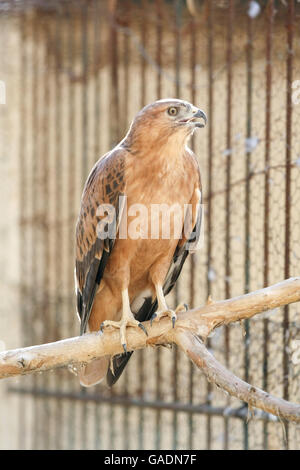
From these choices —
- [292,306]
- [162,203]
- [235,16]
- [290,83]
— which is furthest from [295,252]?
[235,16]

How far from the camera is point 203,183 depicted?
4.18 m

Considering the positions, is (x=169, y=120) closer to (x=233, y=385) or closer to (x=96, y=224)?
(x=96, y=224)

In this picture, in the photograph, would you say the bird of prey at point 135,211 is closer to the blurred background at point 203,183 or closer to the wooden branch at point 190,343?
the wooden branch at point 190,343

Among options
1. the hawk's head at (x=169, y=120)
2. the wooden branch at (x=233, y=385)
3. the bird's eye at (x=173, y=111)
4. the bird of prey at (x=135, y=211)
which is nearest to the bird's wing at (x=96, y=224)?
the bird of prey at (x=135, y=211)

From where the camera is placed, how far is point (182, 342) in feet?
7.33

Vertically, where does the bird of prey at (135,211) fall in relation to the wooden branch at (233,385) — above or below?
above

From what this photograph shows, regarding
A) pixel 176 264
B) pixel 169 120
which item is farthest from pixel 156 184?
pixel 176 264

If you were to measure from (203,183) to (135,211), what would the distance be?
1.77 meters

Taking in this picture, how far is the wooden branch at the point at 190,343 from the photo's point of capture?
6.70 ft

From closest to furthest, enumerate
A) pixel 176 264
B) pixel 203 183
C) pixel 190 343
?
pixel 190 343 < pixel 176 264 < pixel 203 183

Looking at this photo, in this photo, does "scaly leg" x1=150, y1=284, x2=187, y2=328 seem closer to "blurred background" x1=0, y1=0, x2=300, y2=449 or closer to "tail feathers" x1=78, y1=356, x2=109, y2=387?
"tail feathers" x1=78, y1=356, x2=109, y2=387

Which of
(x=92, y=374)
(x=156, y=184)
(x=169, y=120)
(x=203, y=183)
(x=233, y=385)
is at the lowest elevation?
(x=233, y=385)
